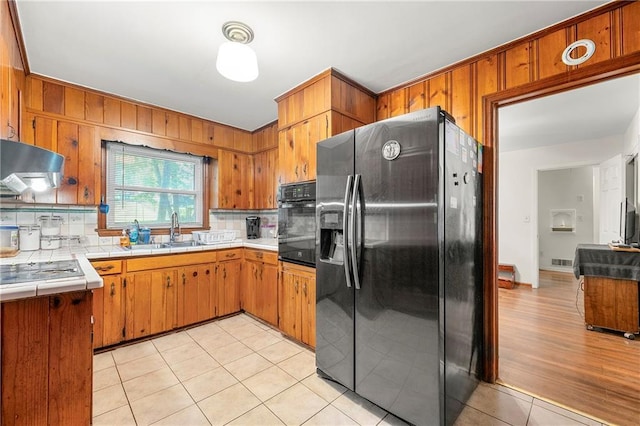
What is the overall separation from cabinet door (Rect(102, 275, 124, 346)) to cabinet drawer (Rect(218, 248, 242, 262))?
97cm

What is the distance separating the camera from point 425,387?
146 centimetres

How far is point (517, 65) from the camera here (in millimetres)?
1950

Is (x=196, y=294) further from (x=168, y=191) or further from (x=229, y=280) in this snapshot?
(x=168, y=191)

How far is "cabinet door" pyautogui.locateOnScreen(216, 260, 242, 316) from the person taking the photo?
3232 mm

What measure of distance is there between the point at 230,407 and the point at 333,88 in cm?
251

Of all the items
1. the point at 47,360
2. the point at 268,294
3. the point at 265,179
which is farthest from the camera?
the point at 265,179

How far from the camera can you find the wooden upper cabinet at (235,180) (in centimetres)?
375

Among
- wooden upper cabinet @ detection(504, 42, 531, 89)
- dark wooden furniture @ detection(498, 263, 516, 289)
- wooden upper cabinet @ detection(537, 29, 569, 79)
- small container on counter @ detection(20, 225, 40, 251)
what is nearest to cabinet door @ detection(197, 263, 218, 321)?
small container on counter @ detection(20, 225, 40, 251)

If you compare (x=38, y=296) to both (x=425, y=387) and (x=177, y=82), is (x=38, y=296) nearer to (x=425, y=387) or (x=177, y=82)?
(x=425, y=387)

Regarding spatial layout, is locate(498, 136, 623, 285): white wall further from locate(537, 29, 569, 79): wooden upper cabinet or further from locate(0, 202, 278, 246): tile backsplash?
locate(0, 202, 278, 246): tile backsplash

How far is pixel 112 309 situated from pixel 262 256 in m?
1.43

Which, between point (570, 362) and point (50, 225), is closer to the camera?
point (570, 362)

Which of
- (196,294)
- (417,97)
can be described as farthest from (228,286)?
(417,97)

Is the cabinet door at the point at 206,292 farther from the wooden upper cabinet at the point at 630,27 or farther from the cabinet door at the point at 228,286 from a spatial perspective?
the wooden upper cabinet at the point at 630,27
